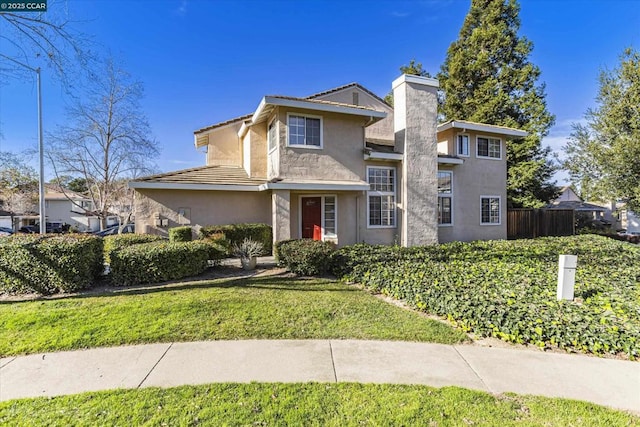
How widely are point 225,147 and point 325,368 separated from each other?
45.4ft

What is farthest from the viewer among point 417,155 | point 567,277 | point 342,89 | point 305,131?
point 342,89

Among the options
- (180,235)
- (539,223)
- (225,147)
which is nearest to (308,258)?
(180,235)

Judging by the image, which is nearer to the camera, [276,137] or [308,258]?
[308,258]

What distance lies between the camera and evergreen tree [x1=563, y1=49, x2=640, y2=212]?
60.5 ft

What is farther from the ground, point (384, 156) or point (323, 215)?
point (384, 156)

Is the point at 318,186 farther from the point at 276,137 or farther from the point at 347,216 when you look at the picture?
the point at 276,137

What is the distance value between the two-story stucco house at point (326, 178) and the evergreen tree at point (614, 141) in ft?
33.3

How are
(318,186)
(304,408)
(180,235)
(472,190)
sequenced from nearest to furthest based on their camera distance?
1. (304,408)
2. (180,235)
3. (318,186)
4. (472,190)

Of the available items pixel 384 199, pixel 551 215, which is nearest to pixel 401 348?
pixel 384 199

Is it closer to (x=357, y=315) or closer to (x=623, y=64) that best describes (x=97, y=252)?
(x=357, y=315)

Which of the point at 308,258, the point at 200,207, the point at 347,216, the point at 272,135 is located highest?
the point at 272,135

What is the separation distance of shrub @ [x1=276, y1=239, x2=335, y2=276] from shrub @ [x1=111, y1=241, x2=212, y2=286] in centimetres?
269

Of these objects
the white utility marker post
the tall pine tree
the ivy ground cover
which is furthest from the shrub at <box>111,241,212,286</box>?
the tall pine tree

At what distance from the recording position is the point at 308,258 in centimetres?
899
